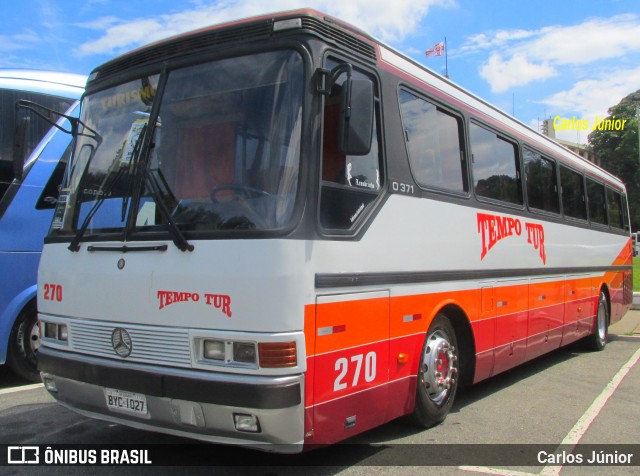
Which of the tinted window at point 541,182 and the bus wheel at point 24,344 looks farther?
the tinted window at point 541,182

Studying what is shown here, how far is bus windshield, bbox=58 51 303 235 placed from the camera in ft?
12.7

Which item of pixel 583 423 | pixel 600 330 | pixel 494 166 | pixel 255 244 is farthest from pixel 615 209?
pixel 255 244

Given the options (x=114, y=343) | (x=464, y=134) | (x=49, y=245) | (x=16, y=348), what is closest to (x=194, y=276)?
(x=114, y=343)

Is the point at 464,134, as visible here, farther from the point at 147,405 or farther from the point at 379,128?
the point at 147,405

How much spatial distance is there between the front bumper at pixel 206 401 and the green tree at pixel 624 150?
5982 centimetres

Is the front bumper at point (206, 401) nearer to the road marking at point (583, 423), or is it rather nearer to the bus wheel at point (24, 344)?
the road marking at point (583, 423)

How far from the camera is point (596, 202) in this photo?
35.9 ft

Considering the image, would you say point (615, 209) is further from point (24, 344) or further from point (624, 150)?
point (624, 150)

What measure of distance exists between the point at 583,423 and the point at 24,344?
6108 millimetres

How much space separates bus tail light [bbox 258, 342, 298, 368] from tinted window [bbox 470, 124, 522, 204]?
3.44 m

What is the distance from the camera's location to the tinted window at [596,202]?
10.6m

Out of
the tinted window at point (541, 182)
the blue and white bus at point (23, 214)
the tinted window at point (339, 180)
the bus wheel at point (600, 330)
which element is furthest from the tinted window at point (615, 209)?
the blue and white bus at point (23, 214)

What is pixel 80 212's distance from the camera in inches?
184

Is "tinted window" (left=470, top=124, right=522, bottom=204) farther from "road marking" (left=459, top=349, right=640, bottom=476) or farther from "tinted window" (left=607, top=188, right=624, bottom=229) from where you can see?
"tinted window" (left=607, top=188, right=624, bottom=229)
